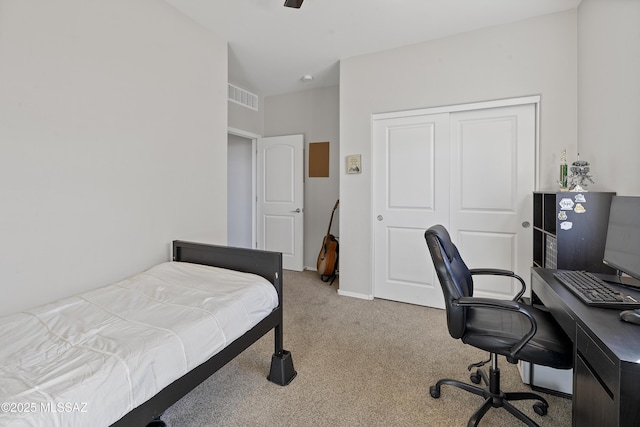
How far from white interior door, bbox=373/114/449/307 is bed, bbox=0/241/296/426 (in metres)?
1.70

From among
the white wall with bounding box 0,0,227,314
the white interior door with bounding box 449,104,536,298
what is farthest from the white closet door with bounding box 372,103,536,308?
the white wall with bounding box 0,0,227,314

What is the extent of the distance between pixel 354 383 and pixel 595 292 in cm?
134

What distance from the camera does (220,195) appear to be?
2.98 meters

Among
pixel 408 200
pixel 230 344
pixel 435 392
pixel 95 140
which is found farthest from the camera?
pixel 408 200

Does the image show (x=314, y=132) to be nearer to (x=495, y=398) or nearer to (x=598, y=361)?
(x=495, y=398)

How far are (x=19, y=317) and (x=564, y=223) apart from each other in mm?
3193

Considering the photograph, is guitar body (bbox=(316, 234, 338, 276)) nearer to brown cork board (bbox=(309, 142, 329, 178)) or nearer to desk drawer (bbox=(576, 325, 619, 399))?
brown cork board (bbox=(309, 142, 329, 178))

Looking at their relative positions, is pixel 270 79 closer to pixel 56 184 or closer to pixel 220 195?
pixel 220 195

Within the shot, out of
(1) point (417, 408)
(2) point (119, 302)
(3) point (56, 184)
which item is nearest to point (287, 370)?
(1) point (417, 408)

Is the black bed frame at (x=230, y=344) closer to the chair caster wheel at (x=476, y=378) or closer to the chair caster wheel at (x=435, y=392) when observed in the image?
the chair caster wheel at (x=435, y=392)

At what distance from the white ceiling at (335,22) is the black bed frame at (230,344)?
200 cm

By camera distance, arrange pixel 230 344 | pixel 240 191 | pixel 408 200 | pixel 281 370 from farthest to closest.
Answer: pixel 240 191, pixel 408 200, pixel 281 370, pixel 230 344

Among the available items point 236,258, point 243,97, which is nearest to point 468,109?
point 236,258

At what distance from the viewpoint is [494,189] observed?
2811 millimetres
